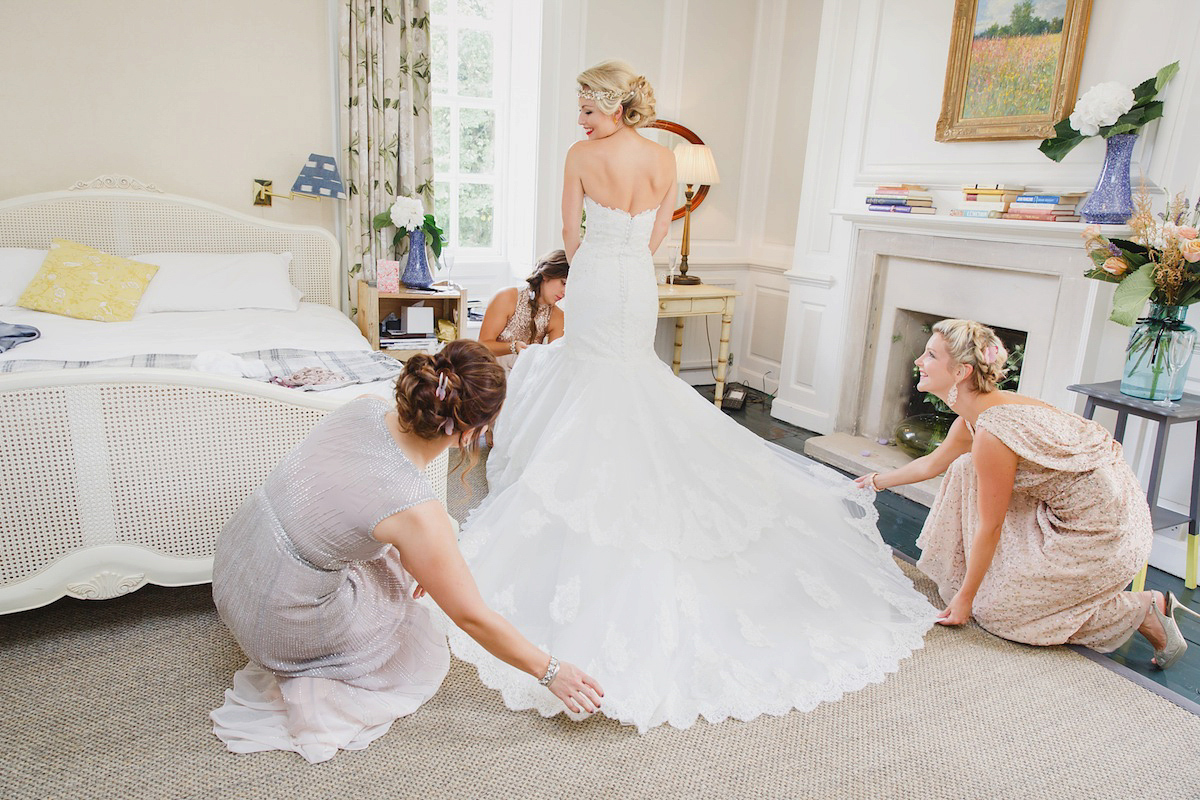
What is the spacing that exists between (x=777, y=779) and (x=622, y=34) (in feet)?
13.6

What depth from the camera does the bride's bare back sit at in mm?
Result: 2686

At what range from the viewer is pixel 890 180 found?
4078mm

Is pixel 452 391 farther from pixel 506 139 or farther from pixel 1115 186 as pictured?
pixel 506 139

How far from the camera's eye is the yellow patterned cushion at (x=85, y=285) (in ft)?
11.3

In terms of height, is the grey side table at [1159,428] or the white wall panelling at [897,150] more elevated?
A: the white wall panelling at [897,150]

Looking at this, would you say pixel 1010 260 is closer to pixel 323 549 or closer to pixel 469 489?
pixel 469 489

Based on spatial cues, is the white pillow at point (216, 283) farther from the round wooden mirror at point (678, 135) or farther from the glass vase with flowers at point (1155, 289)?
the glass vase with flowers at point (1155, 289)

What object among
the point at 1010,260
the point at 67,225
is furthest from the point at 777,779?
the point at 67,225

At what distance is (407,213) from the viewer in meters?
4.21

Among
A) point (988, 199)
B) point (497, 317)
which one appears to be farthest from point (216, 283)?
point (988, 199)

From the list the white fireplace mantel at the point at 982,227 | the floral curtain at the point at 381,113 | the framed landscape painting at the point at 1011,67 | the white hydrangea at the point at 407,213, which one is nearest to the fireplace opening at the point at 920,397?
the white fireplace mantel at the point at 982,227

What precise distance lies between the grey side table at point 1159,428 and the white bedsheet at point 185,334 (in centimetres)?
244

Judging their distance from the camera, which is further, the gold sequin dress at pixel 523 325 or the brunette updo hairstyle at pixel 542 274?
the gold sequin dress at pixel 523 325

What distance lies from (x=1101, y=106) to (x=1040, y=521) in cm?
163
